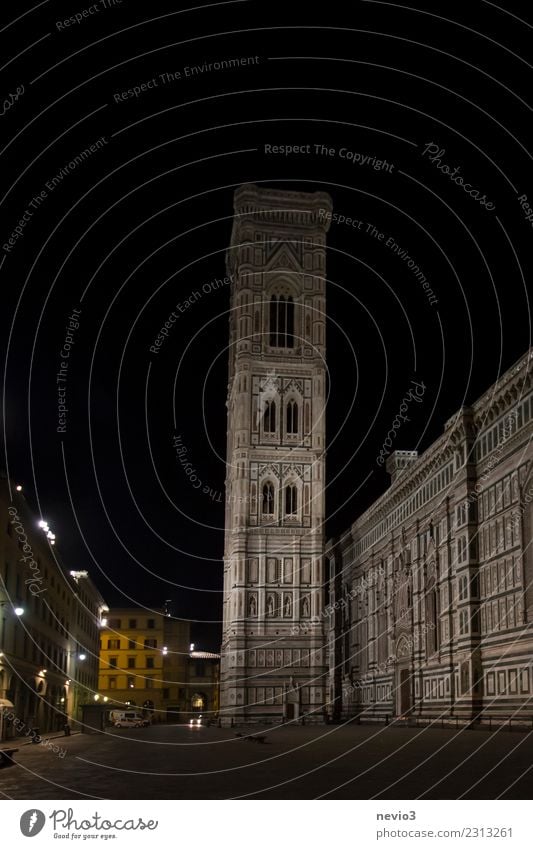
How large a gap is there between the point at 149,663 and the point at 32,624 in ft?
281

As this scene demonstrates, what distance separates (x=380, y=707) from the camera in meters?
76.8

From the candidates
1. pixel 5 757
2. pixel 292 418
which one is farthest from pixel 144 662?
pixel 5 757

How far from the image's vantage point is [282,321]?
9512 cm

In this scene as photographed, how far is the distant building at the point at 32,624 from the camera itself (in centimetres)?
4312

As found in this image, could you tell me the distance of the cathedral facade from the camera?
1893 inches

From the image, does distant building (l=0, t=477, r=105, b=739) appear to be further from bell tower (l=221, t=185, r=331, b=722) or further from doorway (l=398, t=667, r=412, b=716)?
doorway (l=398, t=667, r=412, b=716)

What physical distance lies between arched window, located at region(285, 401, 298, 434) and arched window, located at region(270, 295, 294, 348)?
20.5ft

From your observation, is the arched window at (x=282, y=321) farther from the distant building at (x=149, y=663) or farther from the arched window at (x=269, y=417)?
the distant building at (x=149, y=663)

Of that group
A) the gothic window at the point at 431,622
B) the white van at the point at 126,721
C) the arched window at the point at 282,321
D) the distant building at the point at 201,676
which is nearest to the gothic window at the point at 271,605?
the white van at the point at 126,721

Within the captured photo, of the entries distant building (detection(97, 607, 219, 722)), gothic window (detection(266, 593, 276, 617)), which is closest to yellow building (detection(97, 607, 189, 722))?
distant building (detection(97, 607, 219, 722))

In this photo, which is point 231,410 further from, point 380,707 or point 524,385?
point 524,385

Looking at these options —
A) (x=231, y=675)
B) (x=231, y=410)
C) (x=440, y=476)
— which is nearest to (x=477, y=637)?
(x=440, y=476)

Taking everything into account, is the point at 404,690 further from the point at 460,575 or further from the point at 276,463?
the point at 276,463
